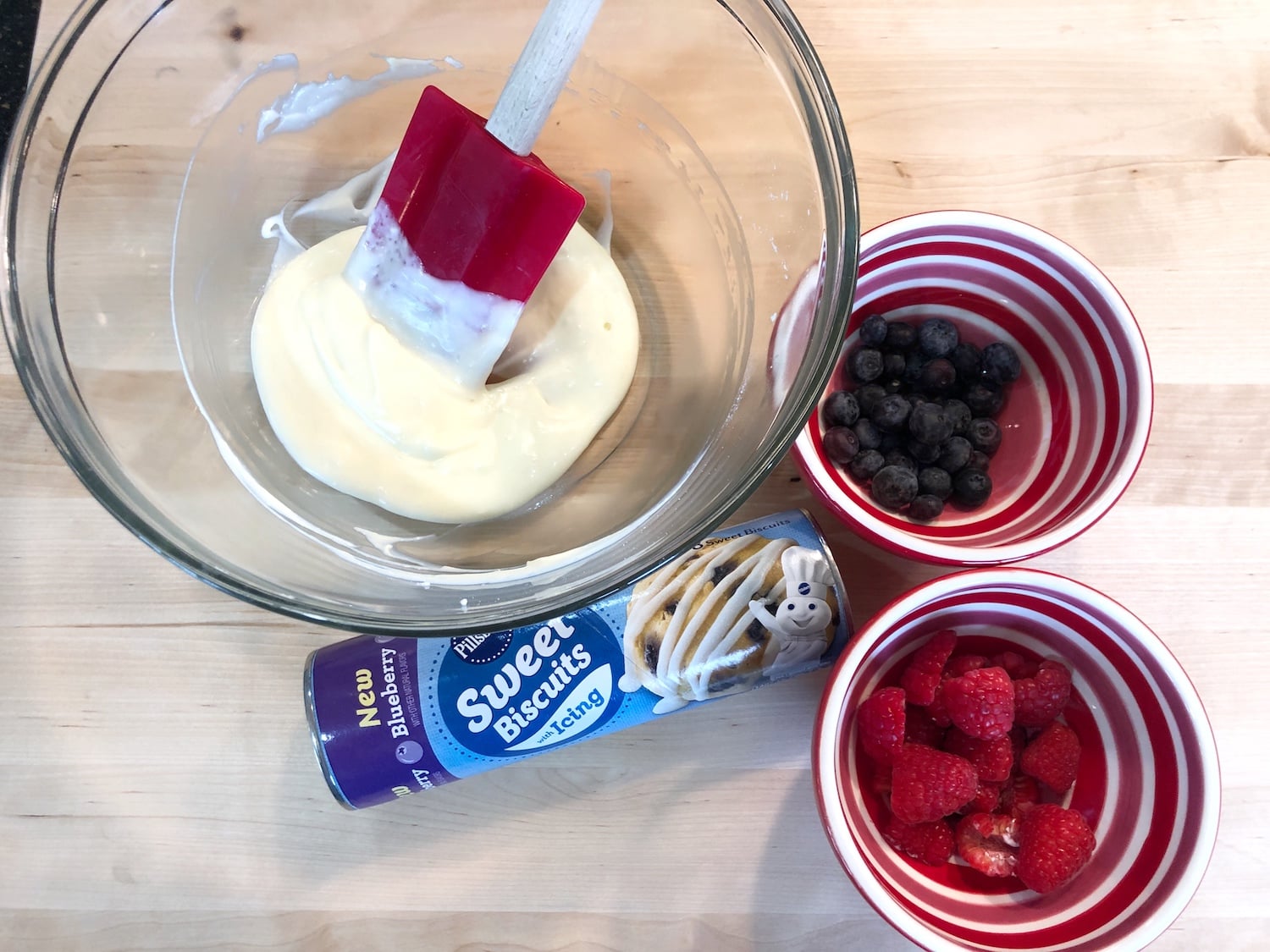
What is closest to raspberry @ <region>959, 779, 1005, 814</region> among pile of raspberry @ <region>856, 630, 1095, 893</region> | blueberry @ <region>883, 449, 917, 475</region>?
pile of raspberry @ <region>856, 630, 1095, 893</region>

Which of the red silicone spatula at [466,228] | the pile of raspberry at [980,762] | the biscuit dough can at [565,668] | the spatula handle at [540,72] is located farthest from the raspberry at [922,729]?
the spatula handle at [540,72]

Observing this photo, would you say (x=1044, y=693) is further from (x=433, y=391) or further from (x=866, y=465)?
(x=433, y=391)

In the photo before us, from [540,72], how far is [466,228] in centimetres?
15

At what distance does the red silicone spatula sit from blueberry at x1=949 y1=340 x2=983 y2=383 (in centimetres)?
44

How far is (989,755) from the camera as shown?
0.85 m

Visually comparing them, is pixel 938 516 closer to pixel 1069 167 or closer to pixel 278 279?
pixel 1069 167

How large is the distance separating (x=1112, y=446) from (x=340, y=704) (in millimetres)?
785

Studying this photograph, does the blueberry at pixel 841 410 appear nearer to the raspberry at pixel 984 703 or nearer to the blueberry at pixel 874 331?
the blueberry at pixel 874 331

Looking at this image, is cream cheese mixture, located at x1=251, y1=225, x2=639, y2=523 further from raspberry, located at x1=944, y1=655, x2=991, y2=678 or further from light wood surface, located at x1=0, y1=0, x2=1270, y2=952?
raspberry, located at x1=944, y1=655, x2=991, y2=678

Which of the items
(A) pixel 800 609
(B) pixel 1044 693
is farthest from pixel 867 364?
(B) pixel 1044 693

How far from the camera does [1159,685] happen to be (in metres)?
0.85

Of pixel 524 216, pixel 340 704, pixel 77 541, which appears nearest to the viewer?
pixel 524 216

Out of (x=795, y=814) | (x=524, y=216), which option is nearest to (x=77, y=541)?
(x=524, y=216)

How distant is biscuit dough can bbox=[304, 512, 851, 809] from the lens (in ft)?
2.82
